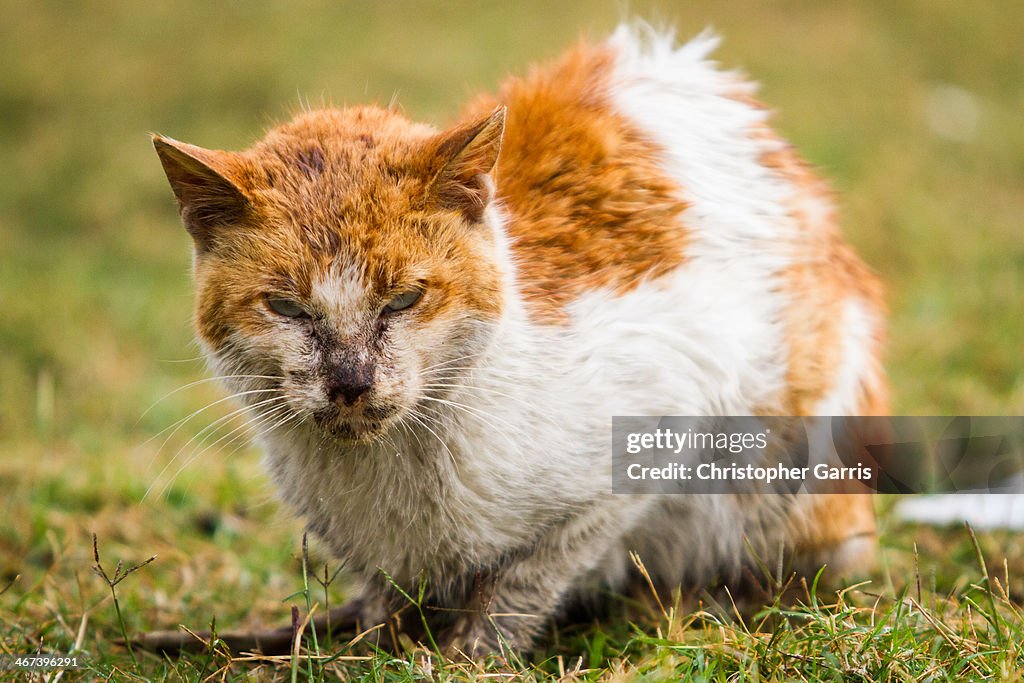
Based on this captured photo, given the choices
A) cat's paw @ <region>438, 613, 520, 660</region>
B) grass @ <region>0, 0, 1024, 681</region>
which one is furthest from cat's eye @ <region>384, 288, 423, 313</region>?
cat's paw @ <region>438, 613, 520, 660</region>

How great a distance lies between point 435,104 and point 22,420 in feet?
11.5

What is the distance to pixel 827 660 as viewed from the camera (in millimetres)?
2113

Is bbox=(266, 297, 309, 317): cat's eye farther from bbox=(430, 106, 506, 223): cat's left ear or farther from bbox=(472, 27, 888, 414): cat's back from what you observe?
bbox=(472, 27, 888, 414): cat's back

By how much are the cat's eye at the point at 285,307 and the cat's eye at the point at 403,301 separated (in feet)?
0.57

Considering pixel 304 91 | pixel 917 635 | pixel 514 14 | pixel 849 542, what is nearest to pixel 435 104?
pixel 304 91

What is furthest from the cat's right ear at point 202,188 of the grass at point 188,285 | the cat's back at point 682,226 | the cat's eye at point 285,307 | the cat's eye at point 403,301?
the grass at point 188,285

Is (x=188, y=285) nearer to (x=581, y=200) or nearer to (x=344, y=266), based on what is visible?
(x=581, y=200)

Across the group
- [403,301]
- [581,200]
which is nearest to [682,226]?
[581,200]

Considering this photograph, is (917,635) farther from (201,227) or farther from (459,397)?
(201,227)

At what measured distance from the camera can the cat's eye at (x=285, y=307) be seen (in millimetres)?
2109

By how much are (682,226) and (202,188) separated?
3.97 feet

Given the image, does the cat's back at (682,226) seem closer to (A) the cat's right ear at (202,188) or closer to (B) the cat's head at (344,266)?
(B) the cat's head at (344,266)

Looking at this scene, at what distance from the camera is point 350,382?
6.63 feet

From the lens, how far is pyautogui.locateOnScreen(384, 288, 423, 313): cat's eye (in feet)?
6.94
